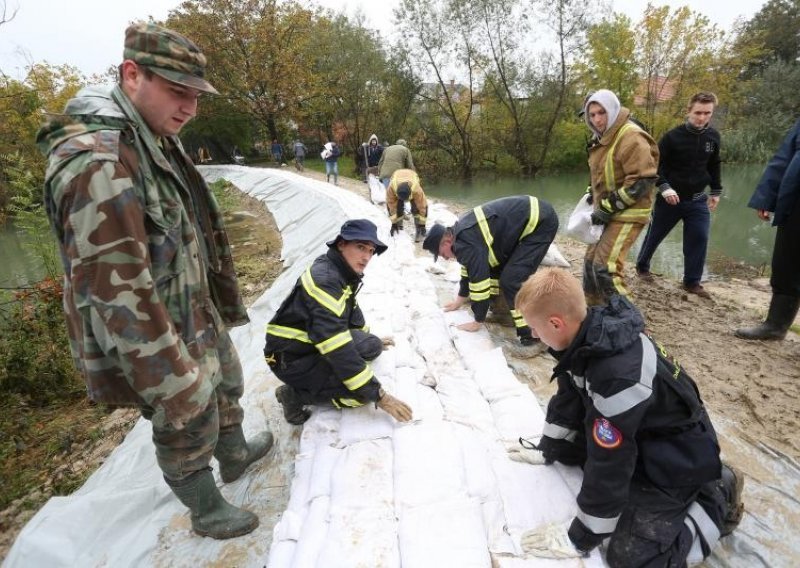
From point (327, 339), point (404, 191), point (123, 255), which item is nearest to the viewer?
point (123, 255)

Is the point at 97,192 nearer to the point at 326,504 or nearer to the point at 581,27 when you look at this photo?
the point at 326,504

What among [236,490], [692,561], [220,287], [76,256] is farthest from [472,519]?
[76,256]

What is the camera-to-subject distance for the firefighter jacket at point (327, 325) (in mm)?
1829

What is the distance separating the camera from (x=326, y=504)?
1561 mm

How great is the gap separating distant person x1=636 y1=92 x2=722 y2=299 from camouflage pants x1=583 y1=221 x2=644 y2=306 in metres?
0.78

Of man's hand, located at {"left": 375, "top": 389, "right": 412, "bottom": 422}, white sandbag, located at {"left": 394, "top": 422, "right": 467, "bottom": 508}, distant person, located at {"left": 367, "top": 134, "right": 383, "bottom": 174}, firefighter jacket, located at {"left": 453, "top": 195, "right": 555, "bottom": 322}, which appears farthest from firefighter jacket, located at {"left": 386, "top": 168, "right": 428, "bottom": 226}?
distant person, located at {"left": 367, "top": 134, "right": 383, "bottom": 174}

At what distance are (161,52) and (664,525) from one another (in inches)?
79.9

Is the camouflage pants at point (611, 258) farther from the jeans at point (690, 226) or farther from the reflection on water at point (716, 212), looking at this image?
the reflection on water at point (716, 212)

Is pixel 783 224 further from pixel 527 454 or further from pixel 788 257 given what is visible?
pixel 527 454

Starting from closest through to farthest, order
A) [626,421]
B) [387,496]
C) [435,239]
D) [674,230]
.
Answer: [626,421] < [387,496] < [435,239] < [674,230]

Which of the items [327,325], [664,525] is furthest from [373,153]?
[664,525]

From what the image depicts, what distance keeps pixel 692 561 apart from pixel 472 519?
0.69m

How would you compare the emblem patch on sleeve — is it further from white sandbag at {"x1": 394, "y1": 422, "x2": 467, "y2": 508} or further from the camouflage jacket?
the camouflage jacket

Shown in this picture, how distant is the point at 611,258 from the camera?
9.48ft
